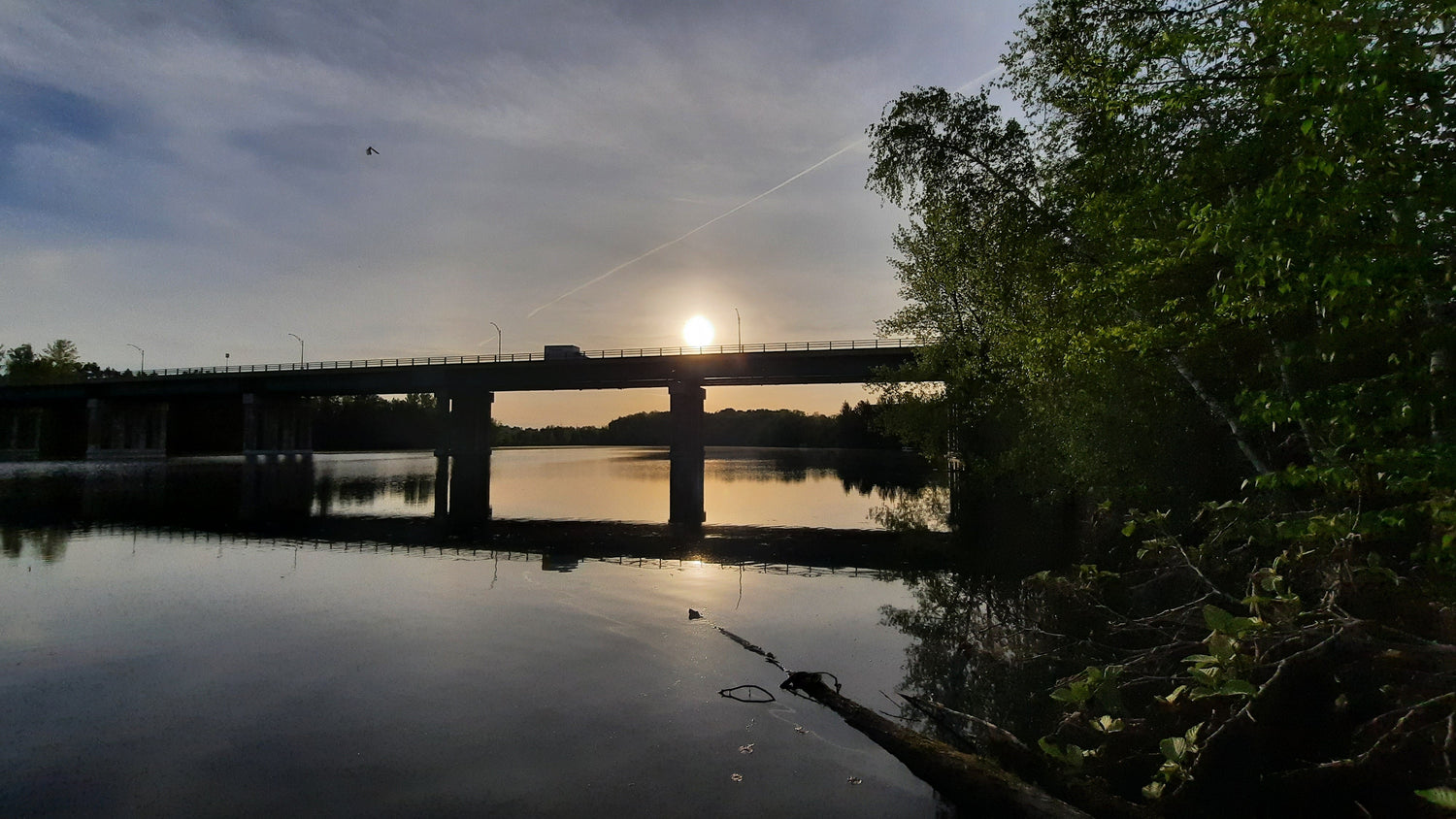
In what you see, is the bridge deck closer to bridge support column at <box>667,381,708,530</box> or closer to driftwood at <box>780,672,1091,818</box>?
bridge support column at <box>667,381,708,530</box>

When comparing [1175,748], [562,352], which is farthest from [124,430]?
[1175,748]

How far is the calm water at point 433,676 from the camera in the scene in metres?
7.38

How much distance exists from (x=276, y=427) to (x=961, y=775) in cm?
12166

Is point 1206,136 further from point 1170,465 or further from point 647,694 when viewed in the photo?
point 647,694

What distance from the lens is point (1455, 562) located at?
7.70m

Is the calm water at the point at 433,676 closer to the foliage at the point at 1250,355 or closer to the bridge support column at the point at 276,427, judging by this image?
the foliage at the point at 1250,355

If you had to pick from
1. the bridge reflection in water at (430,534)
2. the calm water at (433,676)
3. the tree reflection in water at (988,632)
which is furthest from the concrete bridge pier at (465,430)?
the tree reflection in water at (988,632)

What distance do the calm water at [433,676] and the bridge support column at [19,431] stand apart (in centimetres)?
13635

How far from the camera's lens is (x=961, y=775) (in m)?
7.33

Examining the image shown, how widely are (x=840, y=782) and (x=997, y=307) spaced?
22128mm

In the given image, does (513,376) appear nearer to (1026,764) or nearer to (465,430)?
(465,430)

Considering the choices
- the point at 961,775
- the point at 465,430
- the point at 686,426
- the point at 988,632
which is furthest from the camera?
the point at 465,430

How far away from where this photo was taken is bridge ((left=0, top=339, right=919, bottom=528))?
75.8 metres

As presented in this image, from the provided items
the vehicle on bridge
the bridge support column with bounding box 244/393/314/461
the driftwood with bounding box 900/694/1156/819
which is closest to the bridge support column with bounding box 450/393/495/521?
the vehicle on bridge
